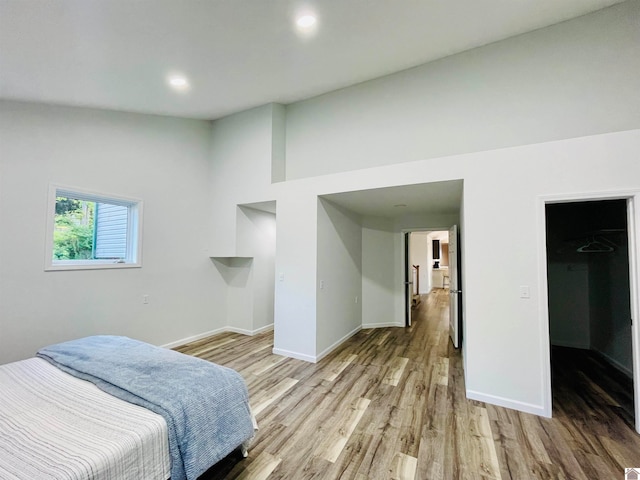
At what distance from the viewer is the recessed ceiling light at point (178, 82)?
301cm

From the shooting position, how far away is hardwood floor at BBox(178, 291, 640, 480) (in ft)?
6.11

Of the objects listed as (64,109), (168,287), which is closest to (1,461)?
(168,287)

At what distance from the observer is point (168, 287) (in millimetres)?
4203

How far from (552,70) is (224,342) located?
18.1 ft

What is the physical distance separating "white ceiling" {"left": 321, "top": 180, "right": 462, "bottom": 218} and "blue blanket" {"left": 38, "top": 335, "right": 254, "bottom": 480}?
2.58 m

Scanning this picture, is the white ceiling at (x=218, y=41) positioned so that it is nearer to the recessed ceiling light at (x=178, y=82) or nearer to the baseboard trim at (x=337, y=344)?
the recessed ceiling light at (x=178, y=82)

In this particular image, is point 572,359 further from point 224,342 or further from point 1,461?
point 1,461

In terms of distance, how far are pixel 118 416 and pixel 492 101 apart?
4287 mm

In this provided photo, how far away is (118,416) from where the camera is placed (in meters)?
1.47

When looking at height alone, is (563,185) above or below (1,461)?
above

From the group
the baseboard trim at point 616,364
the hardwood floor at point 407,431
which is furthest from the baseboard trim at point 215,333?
the baseboard trim at point 616,364

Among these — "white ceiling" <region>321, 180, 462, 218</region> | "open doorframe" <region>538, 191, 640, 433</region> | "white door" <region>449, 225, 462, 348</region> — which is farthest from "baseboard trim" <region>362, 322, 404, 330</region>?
"open doorframe" <region>538, 191, 640, 433</region>

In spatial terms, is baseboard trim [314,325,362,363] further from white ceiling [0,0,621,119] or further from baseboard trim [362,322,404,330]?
white ceiling [0,0,621,119]

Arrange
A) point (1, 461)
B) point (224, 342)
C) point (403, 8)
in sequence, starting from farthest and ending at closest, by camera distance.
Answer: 1. point (224, 342)
2. point (403, 8)
3. point (1, 461)
